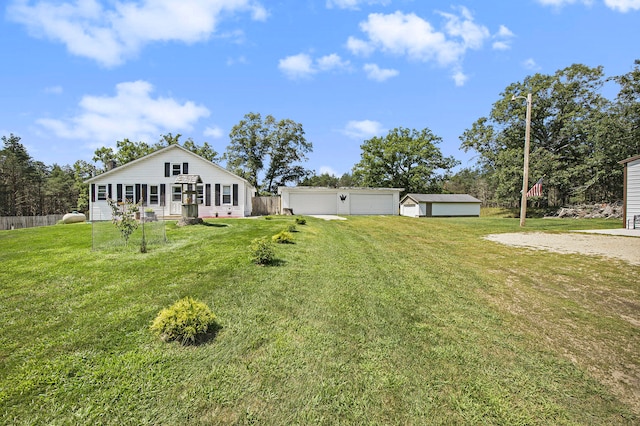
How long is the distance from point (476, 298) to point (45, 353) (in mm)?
5099

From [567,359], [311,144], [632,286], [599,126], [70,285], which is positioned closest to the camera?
[567,359]

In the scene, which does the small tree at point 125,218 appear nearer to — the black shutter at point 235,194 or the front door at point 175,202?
the black shutter at point 235,194

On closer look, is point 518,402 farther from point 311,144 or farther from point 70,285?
point 311,144

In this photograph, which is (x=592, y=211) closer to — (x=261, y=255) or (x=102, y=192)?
(x=261, y=255)

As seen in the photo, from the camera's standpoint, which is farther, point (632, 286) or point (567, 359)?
point (632, 286)

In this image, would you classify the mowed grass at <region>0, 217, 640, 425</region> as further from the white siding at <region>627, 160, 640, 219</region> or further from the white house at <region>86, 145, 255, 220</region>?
the white house at <region>86, 145, 255, 220</region>

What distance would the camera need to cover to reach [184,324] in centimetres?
297

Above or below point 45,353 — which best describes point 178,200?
above

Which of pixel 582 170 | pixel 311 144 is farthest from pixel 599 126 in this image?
pixel 311 144

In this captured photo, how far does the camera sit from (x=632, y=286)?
4.68 metres

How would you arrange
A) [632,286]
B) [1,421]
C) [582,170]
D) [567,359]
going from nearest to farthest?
[1,421] < [567,359] < [632,286] < [582,170]

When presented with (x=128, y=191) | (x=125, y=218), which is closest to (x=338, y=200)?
(x=128, y=191)

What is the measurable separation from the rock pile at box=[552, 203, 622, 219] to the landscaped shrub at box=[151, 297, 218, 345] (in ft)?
95.6

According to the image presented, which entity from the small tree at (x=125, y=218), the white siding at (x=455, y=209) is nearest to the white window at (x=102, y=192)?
the small tree at (x=125, y=218)
